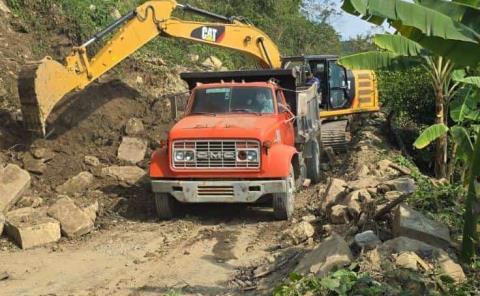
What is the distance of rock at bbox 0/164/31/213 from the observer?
10047mm

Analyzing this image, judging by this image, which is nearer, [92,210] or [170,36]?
[92,210]

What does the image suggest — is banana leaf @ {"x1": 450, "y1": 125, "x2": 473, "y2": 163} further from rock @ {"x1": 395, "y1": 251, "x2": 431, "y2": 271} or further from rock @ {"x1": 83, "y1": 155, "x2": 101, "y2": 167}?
rock @ {"x1": 83, "y1": 155, "x2": 101, "y2": 167}

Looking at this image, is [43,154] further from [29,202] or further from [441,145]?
[441,145]

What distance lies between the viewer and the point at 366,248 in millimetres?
6625

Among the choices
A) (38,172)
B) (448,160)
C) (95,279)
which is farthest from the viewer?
(448,160)

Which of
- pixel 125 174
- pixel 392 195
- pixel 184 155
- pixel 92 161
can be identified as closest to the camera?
pixel 392 195

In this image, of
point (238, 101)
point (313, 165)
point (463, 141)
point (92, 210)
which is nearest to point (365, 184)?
point (463, 141)

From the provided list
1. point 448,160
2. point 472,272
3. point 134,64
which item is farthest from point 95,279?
point 134,64

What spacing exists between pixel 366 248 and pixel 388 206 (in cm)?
124

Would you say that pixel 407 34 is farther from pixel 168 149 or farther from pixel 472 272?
pixel 168 149

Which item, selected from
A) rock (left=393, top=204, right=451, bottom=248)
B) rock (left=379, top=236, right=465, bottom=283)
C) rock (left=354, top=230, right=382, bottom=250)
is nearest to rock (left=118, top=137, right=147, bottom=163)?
rock (left=354, top=230, right=382, bottom=250)

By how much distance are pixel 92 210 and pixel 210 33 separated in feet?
15.6

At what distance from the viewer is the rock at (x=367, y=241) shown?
262 inches

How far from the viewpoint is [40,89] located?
10.5 metres
